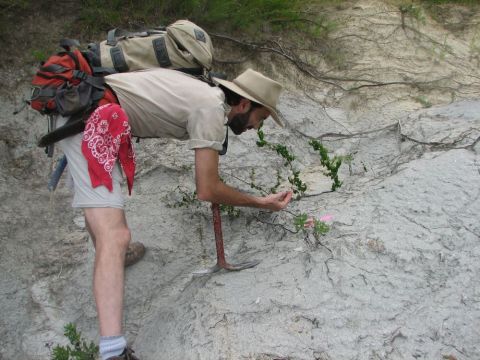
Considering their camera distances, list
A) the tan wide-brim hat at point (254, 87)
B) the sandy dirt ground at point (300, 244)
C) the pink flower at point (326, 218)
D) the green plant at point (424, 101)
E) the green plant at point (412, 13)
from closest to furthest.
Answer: the sandy dirt ground at point (300, 244)
the tan wide-brim hat at point (254, 87)
the pink flower at point (326, 218)
the green plant at point (424, 101)
the green plant at point (412, 13)

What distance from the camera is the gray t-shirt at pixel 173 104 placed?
224 cm

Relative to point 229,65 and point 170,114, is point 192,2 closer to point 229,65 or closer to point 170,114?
point 229,65

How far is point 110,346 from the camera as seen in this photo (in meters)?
1.90

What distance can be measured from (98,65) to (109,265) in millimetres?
1042

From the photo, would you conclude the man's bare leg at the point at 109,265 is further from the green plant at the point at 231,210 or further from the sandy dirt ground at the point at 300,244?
the green plant at the point at 231,210

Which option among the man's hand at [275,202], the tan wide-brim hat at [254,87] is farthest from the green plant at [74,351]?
the tan wide-brim hat at [254,87]

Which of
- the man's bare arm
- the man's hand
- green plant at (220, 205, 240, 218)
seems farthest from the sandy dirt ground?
the man's bare arm

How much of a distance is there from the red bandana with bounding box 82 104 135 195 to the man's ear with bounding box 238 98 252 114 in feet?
2.01

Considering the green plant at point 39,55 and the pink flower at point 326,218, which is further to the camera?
the green plant at point 39,55

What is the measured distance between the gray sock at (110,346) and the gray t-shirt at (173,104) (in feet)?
2.83

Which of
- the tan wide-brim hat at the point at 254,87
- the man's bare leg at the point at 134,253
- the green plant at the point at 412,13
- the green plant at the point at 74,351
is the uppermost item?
the tan wide-brim hat at the point at 254,87

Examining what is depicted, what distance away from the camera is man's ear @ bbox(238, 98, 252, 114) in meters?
2.55

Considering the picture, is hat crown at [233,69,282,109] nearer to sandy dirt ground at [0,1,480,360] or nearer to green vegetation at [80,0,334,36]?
sandy dirt ground at [0,1,480,360]

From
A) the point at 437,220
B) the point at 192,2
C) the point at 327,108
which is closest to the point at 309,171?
the point at 327,108
